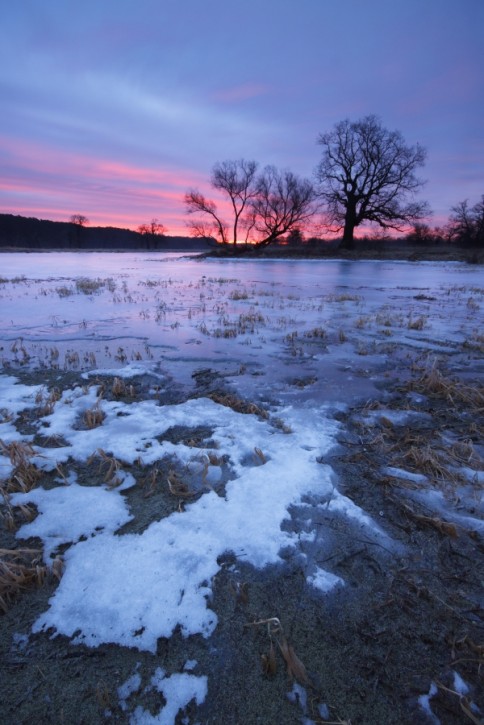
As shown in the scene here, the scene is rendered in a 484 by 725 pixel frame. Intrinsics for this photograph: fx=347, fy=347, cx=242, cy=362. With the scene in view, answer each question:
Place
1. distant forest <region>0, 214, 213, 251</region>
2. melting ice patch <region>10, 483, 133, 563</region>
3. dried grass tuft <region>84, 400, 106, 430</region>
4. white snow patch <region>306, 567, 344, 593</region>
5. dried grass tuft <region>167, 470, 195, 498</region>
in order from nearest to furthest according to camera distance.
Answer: white snow patch <region>306, 567, 344, 593</region>, melting ice patch <region>10, 483, 133, 563</region>, dried grass tuft <region>167, 470, 195, 498</region>, dried grass tuft <region>84, 400, 106, 430</region>, distant forest <region>0, 214, 213, 251</region>

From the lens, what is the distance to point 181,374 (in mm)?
4863

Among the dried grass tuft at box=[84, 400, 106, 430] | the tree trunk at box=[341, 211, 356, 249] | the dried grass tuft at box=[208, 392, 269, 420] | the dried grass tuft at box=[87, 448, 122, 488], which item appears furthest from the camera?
the tree trunk at box=[341, 211, 356, 249]

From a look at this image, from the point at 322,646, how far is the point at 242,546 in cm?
63

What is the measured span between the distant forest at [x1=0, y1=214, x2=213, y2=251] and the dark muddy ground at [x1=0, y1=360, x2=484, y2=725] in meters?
105

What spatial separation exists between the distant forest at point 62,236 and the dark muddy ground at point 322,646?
104542mm

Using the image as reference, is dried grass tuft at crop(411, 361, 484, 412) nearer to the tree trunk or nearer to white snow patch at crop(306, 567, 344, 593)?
white snow patch at crop(306, 567, 344, 593)

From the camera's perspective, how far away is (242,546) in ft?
6.69

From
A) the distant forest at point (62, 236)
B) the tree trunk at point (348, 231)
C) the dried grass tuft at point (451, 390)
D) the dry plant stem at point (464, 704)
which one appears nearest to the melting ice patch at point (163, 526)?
the dry plant stem at point (464, 704)

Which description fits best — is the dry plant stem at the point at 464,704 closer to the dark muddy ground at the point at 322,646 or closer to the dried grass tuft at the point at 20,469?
the dark muddy ground at the point at 322,646

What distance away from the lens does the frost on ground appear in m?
1.43

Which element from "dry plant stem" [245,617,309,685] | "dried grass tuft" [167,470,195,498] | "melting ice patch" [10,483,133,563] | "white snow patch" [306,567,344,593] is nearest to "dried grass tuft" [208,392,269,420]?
"dried grass tuft" [167,470,195,498]

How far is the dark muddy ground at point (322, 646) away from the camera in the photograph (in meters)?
1.37

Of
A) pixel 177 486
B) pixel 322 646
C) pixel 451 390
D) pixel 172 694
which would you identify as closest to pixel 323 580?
pixel 322 646

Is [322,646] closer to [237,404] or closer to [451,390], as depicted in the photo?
[237,404]
